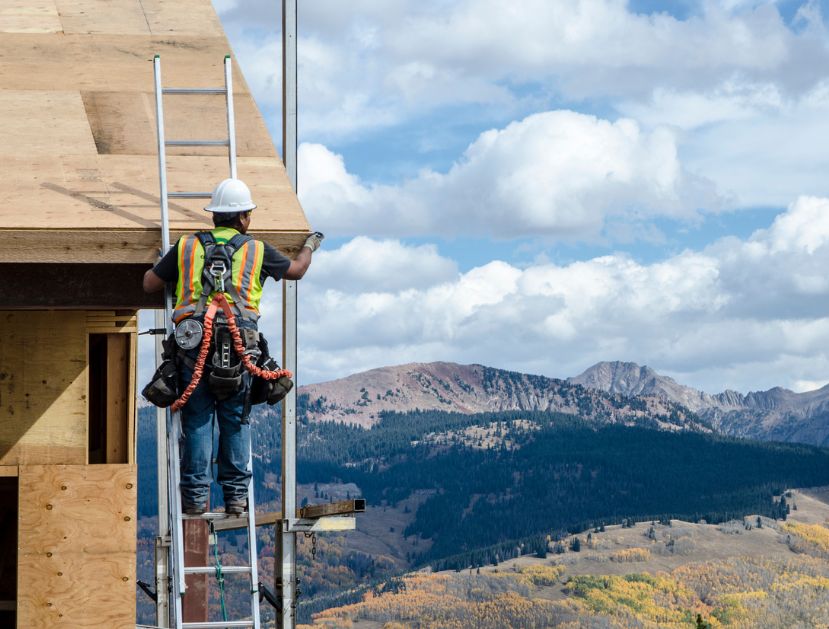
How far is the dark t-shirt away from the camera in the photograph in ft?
29.3

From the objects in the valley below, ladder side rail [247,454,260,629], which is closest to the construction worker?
ladder side rail [247,454,260,629]

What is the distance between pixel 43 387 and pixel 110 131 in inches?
87.1

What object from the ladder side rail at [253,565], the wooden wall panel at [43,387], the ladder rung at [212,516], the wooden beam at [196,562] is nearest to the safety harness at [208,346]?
the ladder side rail at [253,565]

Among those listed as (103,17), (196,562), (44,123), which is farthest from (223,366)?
(196,562)

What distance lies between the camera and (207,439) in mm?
8883

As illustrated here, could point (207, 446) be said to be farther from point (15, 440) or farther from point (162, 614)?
point (162, 614)

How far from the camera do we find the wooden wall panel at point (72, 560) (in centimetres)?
1085

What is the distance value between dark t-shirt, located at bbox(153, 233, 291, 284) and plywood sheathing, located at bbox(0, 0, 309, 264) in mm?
629

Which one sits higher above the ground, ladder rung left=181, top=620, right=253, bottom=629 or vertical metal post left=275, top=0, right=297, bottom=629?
vertical metal post left=275, top=0, right=297, bottom=629

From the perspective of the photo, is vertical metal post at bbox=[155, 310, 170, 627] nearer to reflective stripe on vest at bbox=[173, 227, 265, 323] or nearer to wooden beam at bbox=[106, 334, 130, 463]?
wooden beam at bbox=[106, 334, 130, 463]

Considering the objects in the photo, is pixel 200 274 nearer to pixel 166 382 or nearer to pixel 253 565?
pixel 166 382

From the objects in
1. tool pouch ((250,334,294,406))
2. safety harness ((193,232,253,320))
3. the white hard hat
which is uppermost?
the white hard hat

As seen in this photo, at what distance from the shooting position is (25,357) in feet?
36.7

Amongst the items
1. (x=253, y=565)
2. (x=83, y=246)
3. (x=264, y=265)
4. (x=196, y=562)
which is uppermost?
(x=83, y=246)
